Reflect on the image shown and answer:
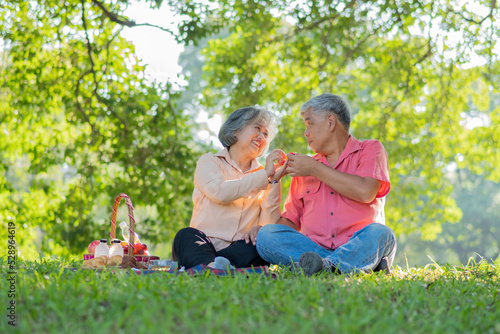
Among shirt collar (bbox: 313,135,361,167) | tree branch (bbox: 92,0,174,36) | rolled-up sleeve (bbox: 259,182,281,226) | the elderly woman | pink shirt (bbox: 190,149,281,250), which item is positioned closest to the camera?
the elderly woman

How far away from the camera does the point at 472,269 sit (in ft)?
13.3

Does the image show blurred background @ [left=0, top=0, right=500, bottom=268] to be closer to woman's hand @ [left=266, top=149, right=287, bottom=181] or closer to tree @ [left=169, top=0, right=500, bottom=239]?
tree @ [left=169, top=0, right=500, bottom=239]

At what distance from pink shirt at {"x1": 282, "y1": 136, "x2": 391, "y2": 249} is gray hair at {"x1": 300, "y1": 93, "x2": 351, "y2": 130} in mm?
199

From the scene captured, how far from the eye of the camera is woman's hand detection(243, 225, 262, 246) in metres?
3.91

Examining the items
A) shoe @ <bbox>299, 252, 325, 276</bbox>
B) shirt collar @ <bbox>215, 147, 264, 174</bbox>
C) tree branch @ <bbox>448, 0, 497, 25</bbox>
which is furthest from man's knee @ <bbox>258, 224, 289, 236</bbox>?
tree branch @ <bbox>448, 0, 497, 25</bbox>

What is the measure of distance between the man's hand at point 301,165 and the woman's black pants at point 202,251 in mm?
682

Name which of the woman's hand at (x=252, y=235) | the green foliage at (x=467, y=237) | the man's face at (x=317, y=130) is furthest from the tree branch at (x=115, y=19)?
the green foliage at (x=467, y=237)

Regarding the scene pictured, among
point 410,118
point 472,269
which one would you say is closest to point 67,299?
point 472,269

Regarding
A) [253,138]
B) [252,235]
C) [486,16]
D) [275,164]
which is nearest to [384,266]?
[252,235]

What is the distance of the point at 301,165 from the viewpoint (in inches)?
150

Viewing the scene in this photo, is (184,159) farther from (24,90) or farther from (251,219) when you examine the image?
(251,219)

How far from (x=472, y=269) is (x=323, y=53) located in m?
5.55

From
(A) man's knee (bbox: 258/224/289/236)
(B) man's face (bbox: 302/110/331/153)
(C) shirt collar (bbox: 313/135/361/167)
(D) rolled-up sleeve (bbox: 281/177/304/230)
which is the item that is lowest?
(A) man's knee (bbox: 258/224/289/236)

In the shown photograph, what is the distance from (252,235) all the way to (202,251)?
1.84ft
